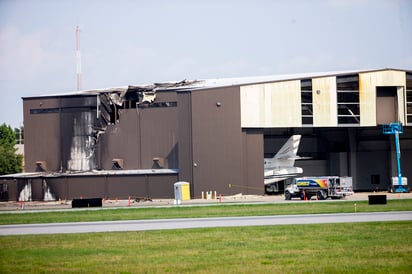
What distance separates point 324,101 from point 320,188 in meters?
Answer: 12.6

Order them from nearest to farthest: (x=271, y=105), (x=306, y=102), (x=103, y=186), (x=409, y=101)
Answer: (x=271, y=105) < (x=306, y=102) < (x=409, y=101) < (x=103, y=186)

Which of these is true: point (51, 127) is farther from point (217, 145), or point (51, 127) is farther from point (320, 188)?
point (320, 188)

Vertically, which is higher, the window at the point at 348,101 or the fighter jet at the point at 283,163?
the window at the point at 348,101

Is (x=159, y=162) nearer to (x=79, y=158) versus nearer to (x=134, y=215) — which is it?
(x=79, y=158)

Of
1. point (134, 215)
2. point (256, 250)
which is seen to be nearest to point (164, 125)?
point (134, 215)

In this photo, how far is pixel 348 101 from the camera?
72.3 meters

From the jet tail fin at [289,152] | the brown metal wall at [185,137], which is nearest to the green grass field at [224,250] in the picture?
the brown metal wall at [185,137]

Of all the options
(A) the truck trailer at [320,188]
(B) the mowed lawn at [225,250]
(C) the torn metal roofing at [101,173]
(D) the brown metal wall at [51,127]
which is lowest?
(B) the mowed lawn at [225,250]

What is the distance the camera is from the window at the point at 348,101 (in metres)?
71.9

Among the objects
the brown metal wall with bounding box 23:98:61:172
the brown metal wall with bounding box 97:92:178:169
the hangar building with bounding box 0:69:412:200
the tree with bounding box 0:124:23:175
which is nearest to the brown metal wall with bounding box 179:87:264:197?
the hangar building with bounding box 0:69:412:200

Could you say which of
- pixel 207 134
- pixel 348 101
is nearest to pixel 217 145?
pixel 207 134

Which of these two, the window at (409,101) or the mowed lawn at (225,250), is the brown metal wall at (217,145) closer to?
the window at (409,101)

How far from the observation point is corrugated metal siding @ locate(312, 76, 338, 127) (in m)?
70.9

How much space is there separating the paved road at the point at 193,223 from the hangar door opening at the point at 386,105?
1301 inches
